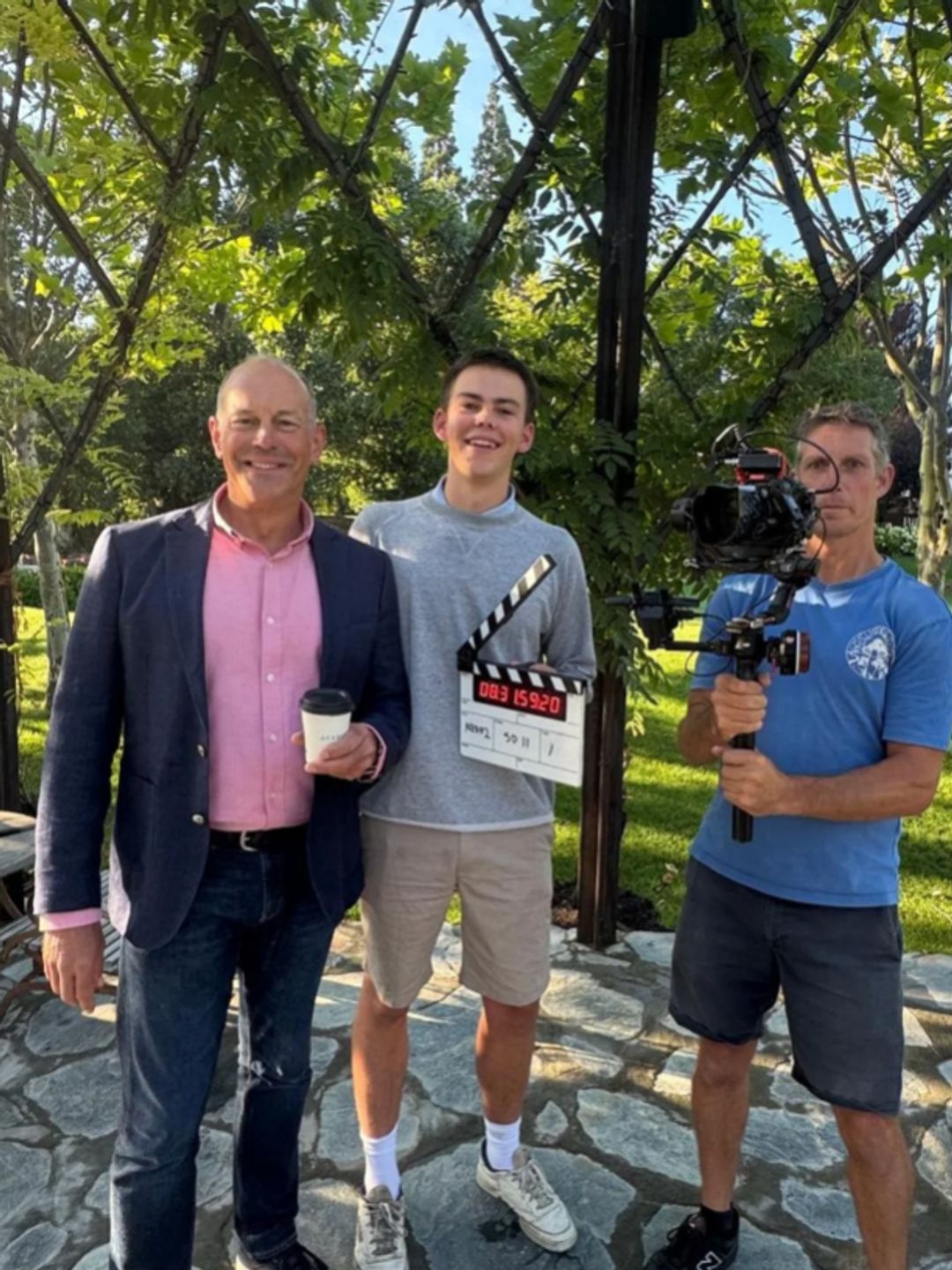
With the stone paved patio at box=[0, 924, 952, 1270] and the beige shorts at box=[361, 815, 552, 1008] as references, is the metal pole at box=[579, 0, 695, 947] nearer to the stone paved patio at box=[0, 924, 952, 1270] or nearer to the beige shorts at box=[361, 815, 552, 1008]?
the stone paved patio at box=[0, 924, 952, 1270]

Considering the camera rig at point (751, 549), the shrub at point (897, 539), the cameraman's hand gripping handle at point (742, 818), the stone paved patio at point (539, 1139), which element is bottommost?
the stone paved patio at point (539, 1139)

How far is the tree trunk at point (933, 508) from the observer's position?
5.57 m

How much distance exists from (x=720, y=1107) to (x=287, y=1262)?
1119 mm

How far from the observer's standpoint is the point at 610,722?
365cm

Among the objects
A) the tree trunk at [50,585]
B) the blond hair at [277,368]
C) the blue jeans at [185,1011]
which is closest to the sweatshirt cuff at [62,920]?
the blue jeans at [185,1011]

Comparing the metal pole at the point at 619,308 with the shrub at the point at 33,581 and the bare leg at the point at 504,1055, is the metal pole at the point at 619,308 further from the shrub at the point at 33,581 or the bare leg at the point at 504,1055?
the shrub at the point at 33,581

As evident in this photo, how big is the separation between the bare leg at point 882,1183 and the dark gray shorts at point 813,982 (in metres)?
0.06

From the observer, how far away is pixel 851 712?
193 centimetres

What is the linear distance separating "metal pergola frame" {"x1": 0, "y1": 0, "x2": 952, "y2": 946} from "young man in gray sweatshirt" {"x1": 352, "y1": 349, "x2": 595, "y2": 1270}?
113 cm

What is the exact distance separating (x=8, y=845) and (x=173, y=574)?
2.06 meters

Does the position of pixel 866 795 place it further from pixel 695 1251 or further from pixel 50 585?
pixel 50 585

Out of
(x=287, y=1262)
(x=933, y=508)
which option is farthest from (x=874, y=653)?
(x=933, y=508)

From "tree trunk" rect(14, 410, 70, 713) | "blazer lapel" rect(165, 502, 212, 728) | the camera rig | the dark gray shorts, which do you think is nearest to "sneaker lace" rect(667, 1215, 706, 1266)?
the dark gray shorts

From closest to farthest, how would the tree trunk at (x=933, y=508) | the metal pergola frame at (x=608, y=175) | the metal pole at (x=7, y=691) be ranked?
the metal pergola frame at (x=608, y=175) < the metal pole at (x=7, y=691) < the tree trunk at (x=933, y=508)
